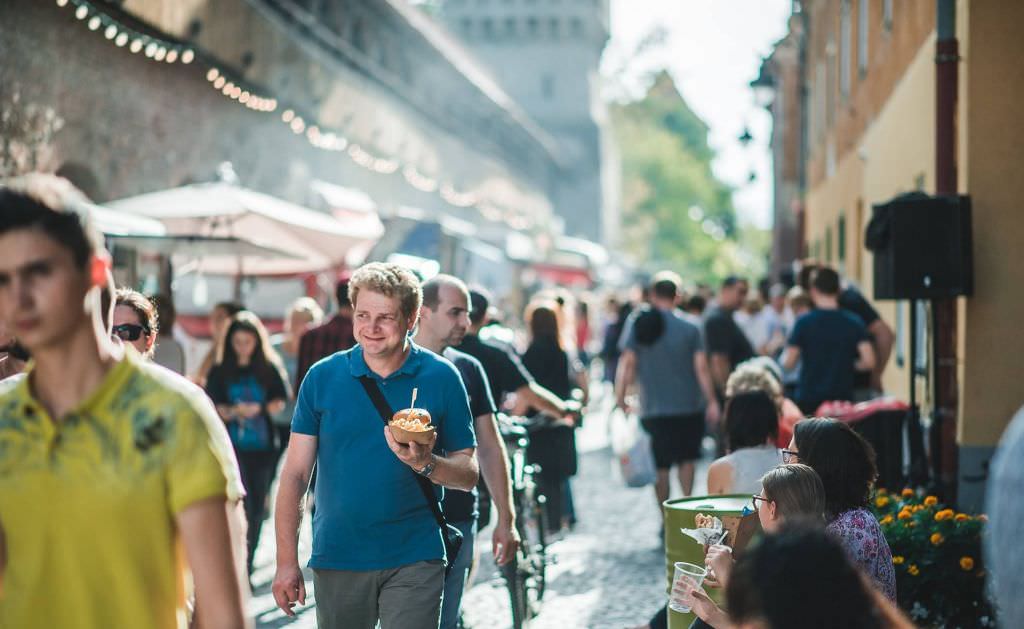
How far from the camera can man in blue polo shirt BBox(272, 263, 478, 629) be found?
489cm

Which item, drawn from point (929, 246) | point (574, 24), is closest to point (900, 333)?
point (929, 246)

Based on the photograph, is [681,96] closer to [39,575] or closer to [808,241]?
[808,241]

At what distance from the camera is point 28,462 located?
282cm

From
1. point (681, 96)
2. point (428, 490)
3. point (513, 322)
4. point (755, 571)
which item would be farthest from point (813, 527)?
point (681, 96)

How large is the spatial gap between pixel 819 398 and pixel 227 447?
8.40 metres

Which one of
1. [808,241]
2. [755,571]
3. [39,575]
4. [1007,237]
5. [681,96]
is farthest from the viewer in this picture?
[681,96]

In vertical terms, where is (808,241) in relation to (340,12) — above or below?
below

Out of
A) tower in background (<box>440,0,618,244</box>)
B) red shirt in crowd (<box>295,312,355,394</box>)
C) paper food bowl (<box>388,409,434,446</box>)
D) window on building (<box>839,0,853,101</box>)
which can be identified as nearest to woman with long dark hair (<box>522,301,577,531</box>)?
red shirt in crowd (<box>295,312,355,394</box>)

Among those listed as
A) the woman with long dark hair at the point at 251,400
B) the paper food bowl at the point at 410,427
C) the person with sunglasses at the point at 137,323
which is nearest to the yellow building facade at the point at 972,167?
the woman with long dark hair at the point at 251,400

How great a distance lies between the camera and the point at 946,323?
10531 millimetres

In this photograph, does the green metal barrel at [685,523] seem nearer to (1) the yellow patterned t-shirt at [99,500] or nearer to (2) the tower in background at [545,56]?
(1) the yellow patterned t-shirt at [99,500]

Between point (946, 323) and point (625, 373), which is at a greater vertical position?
point (946, 323)

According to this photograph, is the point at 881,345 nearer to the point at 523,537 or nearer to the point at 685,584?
the point at 523,537

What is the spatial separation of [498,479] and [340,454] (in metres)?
0.91
